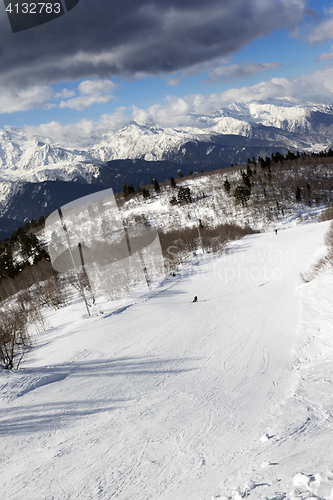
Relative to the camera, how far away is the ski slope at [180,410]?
636cm

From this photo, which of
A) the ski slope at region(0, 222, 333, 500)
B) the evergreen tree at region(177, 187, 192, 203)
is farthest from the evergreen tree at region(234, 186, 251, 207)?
the ski slope at region(0, 222, 333, 500)

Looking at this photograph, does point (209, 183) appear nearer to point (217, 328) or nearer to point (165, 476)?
point (217, 328)

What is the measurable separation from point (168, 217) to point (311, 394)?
3381 inches

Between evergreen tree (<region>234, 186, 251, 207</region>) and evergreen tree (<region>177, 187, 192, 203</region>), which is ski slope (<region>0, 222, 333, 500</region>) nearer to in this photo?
evergreen tree (<region>234, 186, 251, 207</region>)

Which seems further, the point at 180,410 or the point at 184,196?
the point at 184,196

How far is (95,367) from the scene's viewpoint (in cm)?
1378

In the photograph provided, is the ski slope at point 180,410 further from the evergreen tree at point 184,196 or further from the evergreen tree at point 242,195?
the evergreen tree at point 184,196

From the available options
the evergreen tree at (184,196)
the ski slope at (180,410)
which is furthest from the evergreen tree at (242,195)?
the ski slope at (180,410)

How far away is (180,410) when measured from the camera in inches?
378

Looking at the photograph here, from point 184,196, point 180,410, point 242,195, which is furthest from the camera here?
point 184,196

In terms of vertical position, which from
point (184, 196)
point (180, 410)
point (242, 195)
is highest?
point (184, 196)

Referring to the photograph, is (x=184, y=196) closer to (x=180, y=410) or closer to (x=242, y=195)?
(x=242, y=195)

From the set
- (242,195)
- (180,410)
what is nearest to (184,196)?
(242,195)

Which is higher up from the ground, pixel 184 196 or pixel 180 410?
pixel 184 196
